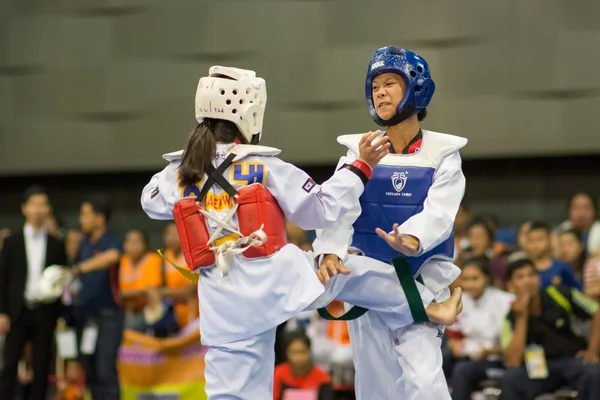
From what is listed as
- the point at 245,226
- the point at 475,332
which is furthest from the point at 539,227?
the point at 245,226

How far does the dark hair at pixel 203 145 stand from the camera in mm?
4145

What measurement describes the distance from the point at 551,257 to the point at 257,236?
4141mm

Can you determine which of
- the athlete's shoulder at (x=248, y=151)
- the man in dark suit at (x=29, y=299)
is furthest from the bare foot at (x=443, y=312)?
the man in dark suit at (x=29, y=299)

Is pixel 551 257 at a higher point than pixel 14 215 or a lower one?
higher

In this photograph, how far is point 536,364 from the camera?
6.59m

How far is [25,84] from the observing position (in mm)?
11117

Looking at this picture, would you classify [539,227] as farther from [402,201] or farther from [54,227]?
[54,227]

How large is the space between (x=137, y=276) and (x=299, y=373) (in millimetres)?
1986

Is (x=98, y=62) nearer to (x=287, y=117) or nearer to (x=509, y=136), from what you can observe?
(x=287, y=117)

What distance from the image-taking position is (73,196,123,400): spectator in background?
7934 mm

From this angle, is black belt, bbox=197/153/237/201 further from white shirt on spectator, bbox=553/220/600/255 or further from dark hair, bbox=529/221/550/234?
white shirt on spectator, bbox=553/220/600/255

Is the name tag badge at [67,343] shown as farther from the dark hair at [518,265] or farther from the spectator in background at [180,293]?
the dark hair at [518,265]

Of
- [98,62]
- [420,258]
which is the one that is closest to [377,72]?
[420,258]

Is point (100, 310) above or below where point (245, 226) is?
below
